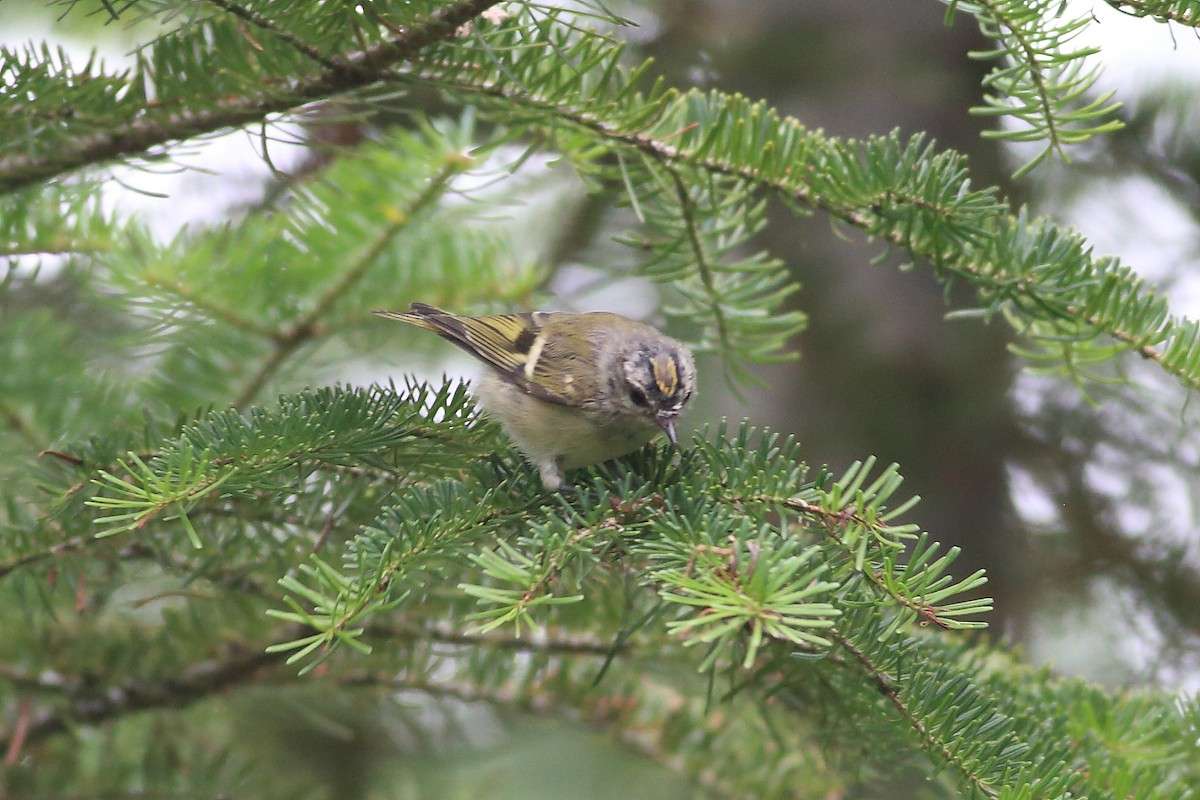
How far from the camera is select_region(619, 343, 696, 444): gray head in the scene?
2.01m

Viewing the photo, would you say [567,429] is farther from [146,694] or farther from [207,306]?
[146,694]

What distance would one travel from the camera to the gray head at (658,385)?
6.61 feet

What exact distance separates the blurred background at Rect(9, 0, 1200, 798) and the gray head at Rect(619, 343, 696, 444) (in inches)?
30.2

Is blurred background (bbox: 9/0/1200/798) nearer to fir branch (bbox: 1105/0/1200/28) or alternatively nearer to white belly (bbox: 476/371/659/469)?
white belly (bbox: 476/371/659/469)

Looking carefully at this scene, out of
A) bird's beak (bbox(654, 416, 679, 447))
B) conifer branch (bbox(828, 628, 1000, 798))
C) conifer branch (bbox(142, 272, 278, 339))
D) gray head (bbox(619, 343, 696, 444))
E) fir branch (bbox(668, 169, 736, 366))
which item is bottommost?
conifer branch (bbox(142, 272, 278, 339))

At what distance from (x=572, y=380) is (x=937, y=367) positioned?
56.9 inches

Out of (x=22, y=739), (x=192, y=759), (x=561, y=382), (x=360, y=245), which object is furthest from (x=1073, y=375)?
(x=22, y=739)

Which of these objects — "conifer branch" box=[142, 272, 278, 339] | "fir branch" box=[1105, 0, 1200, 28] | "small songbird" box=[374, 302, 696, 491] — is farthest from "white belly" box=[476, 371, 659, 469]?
"fir branch" box=[1105, 0, 1200, 28]

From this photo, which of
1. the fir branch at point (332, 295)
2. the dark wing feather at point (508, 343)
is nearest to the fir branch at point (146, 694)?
the fir branch at point (332, 295)

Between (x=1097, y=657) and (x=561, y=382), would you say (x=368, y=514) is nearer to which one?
(x=561, y=382)

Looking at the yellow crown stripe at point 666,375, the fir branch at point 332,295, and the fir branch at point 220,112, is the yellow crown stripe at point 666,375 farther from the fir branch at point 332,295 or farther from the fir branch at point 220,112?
the fir branch at point 220,112

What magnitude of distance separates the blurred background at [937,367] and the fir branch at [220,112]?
970mm

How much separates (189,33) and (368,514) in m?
0.74

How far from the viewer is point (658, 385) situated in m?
2.03
